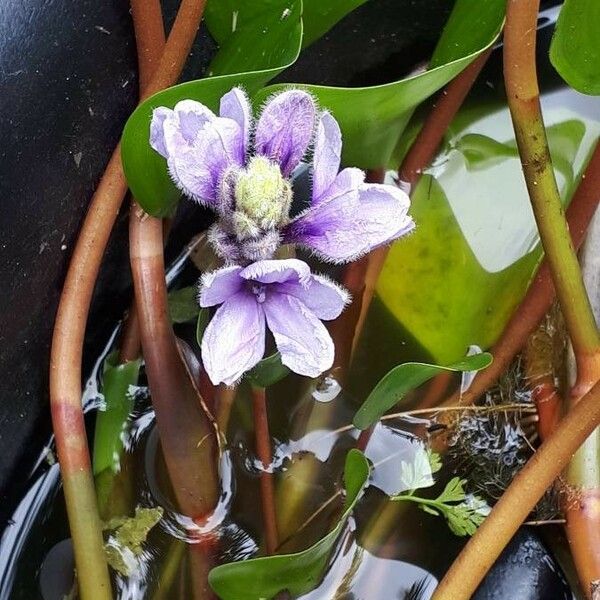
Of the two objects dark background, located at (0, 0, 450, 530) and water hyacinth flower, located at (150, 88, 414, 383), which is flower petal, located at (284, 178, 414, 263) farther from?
dark background, located at (0, 0, 450, 530)

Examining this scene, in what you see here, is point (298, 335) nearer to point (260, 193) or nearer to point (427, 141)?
point (260, 193)

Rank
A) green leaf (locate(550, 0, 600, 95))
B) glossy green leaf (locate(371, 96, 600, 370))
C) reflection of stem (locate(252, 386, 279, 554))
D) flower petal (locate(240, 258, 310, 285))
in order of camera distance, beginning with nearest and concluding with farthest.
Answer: flower petal (locate(240, 258, 310, 285)) < green leaf (locate(550, 0, 600, 95)) < reflection of stem (locate(252, 386, 279, 554)) < glossy green leaf (locate(371, 96, 600, 370))

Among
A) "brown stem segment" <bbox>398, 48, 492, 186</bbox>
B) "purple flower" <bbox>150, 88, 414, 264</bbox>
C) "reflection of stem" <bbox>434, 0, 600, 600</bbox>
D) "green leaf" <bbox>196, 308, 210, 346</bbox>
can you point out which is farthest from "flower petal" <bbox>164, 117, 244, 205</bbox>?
"brown stem segment" <bbox>398, 48, 492, 186</bbox>

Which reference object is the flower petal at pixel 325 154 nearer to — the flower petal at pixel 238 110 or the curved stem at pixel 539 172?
the flower petal at pixel 238 110

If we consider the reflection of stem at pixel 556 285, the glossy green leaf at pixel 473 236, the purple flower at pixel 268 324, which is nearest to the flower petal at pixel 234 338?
the purple flower at pixel 268 324

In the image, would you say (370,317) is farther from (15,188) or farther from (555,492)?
(15,188)

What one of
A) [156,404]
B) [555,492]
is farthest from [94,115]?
[555,492]
